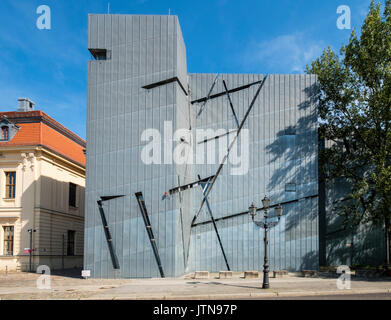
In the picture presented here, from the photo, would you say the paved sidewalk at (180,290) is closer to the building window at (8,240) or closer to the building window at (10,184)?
the building window at (8,240)

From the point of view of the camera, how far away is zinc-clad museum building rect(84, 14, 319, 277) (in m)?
20.3

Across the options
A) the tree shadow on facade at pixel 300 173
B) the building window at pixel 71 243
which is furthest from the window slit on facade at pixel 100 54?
A: the building window at pixel 71 243

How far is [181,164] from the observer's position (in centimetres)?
2148

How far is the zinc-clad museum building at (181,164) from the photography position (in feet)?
66.5

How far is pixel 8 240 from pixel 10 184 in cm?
416

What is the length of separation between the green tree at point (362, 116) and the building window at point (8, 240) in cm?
2275

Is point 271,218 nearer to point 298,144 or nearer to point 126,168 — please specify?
point 298,144

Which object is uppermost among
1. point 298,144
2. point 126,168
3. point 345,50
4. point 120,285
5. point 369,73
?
point 345,50

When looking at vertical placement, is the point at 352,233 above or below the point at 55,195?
below

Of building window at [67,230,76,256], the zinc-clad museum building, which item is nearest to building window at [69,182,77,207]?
building window at [67,230,76,256]
